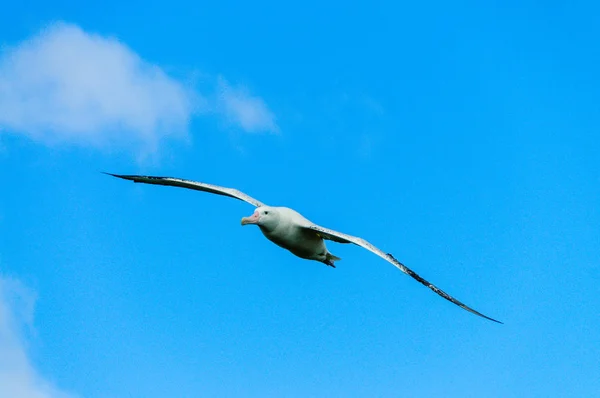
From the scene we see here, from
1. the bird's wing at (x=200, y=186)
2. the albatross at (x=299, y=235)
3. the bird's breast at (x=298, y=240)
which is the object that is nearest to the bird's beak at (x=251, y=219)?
the albatross at (x=299, y=235)

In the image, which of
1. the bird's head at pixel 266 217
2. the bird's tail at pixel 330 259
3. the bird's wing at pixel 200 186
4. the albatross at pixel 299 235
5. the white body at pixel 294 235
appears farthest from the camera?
the bird's wing at pixel 200 186

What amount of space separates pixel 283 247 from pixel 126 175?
5.73 meters

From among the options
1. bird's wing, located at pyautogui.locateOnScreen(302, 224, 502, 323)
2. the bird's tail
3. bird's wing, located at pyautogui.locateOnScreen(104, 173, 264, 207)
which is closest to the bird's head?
bird's wing, located at pyautogui.locateOnScreen(302, 224, 502, 323)

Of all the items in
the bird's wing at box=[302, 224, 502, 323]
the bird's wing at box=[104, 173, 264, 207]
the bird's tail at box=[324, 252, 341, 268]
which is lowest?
the bird's wing at box=[302, 224, 502, 323]

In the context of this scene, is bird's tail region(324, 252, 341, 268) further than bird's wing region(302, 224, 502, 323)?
Yes

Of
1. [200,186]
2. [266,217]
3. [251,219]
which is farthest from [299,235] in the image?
[200,186]

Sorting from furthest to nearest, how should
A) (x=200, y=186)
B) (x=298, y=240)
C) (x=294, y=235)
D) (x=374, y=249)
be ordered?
(x=200, y=186)
(x=298, y=240)
(x=294, y=235)
(x=374, y=249)

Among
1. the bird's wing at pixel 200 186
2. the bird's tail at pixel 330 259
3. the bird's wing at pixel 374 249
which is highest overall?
the bird's wing at pixel 200 186

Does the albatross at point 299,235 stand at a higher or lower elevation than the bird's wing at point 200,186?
lower

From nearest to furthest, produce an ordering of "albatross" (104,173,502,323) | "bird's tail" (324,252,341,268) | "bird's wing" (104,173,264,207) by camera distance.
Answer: "albatross" (104,173,502,323), "bird's tail" (324,252,341,268), "bird's wing" (104,173,264,207)

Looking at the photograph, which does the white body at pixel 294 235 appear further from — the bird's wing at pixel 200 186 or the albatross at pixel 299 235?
the bird's wing at pixel 200 186

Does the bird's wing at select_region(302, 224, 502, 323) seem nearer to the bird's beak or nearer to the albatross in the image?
the albatross

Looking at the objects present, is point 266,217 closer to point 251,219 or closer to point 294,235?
point 251,219

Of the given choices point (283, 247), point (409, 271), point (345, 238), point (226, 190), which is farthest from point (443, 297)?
point (226, 190)
